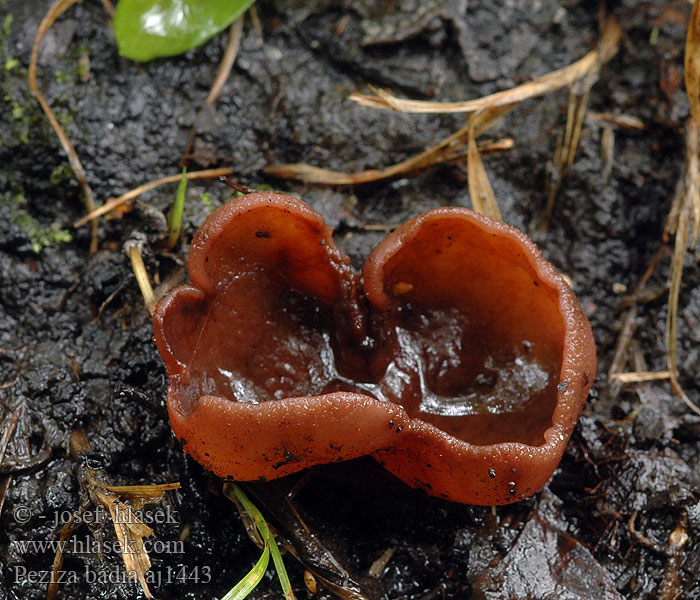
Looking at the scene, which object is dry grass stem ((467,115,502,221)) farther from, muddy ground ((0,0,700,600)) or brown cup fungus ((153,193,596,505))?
brown cup fungus ((153,193,596,505))

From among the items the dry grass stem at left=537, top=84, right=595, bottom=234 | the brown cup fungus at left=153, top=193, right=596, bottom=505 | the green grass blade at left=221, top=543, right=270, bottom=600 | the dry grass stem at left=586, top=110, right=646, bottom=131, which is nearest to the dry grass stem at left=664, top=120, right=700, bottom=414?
the dry grass stem at left=586, top=110, right=646, bottom=131

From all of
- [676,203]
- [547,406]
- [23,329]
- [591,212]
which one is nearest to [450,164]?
[591,212]

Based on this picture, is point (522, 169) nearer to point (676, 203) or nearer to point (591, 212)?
point (591, 212)

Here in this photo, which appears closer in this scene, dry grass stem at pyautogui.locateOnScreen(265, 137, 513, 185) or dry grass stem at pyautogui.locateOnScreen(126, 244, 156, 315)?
dry grass stem at pyautogui.locateOnScreen(126, 244, 156, 315)

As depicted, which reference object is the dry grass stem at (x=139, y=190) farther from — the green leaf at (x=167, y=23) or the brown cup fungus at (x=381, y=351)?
the brown cup fungus at (x=381, y=351)

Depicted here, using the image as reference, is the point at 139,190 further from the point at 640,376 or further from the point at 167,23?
the point at 640,376

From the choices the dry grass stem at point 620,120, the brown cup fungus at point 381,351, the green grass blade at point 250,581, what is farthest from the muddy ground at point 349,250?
the brown cup fungus at point 381,351
